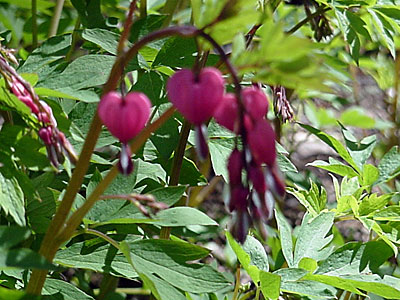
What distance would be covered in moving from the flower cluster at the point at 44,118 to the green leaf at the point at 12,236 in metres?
0.10

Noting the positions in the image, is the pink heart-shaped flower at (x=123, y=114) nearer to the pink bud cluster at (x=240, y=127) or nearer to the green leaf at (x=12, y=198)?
the pink bud cluster at (x=240, y=127)

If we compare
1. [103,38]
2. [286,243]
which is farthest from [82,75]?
[286,243]

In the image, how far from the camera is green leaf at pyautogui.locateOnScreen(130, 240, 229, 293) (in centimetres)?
91

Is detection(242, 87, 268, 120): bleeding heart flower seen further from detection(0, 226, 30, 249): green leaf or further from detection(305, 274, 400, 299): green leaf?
detection(305, 274, 400, 299): green leaf

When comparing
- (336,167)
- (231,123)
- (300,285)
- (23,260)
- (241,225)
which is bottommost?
(300,285)

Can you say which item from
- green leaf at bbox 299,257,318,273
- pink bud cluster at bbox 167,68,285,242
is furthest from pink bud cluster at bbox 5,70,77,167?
green leaf at bbox 299,257,318,273

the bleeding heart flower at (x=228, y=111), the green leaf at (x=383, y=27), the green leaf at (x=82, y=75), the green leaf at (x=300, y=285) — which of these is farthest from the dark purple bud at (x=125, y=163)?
the green leaf at (x=383, y=27)

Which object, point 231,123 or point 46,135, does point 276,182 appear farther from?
point 46,135

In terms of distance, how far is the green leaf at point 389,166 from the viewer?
1.50 m

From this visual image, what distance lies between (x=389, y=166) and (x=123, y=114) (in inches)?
39.6

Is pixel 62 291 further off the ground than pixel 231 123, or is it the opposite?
pixel 231 123

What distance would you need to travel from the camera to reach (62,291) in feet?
3.55

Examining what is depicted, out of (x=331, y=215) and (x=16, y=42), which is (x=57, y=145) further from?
(x=16, y=42)

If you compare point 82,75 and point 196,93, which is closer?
point 196,93
